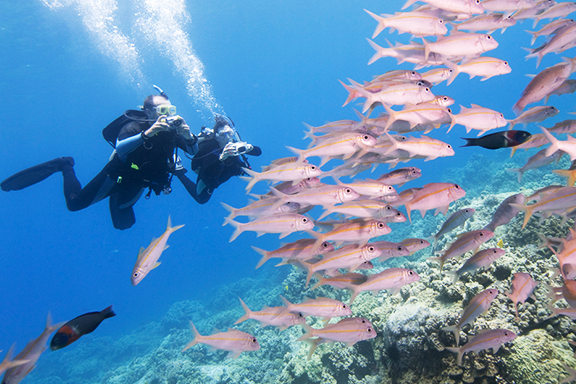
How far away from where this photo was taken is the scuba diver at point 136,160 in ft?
19.7

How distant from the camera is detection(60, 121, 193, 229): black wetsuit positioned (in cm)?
637

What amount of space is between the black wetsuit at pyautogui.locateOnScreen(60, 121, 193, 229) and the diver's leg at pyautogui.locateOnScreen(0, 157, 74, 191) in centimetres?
23

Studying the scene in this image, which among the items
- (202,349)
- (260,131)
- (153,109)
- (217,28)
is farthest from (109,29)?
(260,131)

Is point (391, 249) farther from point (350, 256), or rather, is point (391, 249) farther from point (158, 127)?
point (158, 127)

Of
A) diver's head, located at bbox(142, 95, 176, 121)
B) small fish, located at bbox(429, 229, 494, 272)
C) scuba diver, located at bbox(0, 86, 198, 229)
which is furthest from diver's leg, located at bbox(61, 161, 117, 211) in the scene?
small fish, located at bbox(429, 229, 494, 272)

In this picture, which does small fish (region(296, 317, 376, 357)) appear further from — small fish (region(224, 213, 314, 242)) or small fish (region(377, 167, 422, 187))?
small fish (region(377, 167, 422, 187))

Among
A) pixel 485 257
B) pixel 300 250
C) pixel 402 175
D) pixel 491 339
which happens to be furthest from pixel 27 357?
pixel 485 257

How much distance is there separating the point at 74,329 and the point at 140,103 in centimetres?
7190

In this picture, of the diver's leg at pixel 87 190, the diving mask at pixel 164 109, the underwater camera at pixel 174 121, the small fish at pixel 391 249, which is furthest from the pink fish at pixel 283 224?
the diver's leg at pixel 87 190

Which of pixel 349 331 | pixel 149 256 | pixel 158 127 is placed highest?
pixel 158 127

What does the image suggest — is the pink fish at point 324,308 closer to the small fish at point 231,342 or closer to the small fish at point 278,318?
the small fish at point 278,318

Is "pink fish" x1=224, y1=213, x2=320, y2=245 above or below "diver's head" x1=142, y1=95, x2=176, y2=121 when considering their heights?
below

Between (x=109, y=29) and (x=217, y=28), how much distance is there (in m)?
17.9

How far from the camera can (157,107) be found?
21.2 ft
